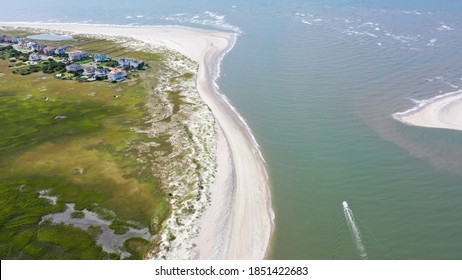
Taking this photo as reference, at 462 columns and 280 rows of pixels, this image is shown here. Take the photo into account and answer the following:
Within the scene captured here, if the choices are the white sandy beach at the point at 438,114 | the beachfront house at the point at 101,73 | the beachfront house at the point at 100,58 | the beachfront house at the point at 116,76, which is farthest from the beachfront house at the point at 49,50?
the white sandy beach at the point at 438,114

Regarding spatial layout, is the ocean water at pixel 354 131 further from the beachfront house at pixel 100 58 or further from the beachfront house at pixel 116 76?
the beachfront house at pixel 100 58

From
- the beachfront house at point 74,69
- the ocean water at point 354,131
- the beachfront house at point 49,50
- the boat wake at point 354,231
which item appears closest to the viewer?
the boat wake at point 354,231

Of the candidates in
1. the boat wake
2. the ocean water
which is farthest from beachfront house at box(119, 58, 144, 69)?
the boat wake

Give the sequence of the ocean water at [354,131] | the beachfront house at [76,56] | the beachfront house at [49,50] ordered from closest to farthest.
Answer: the ocean water at [354,131], the beachfront house at [76,56], the beachfront house at [49,50]

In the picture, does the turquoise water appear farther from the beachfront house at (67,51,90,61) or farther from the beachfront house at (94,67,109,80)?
the beachfront house at (94,67,109,80)

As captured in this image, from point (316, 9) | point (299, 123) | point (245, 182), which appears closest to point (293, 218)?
point (245, 182)

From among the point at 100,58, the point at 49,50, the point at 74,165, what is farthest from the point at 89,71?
the point at 74,165

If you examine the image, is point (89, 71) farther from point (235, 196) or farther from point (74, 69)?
point (235, 196)

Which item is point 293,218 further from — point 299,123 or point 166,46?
point 166,46
